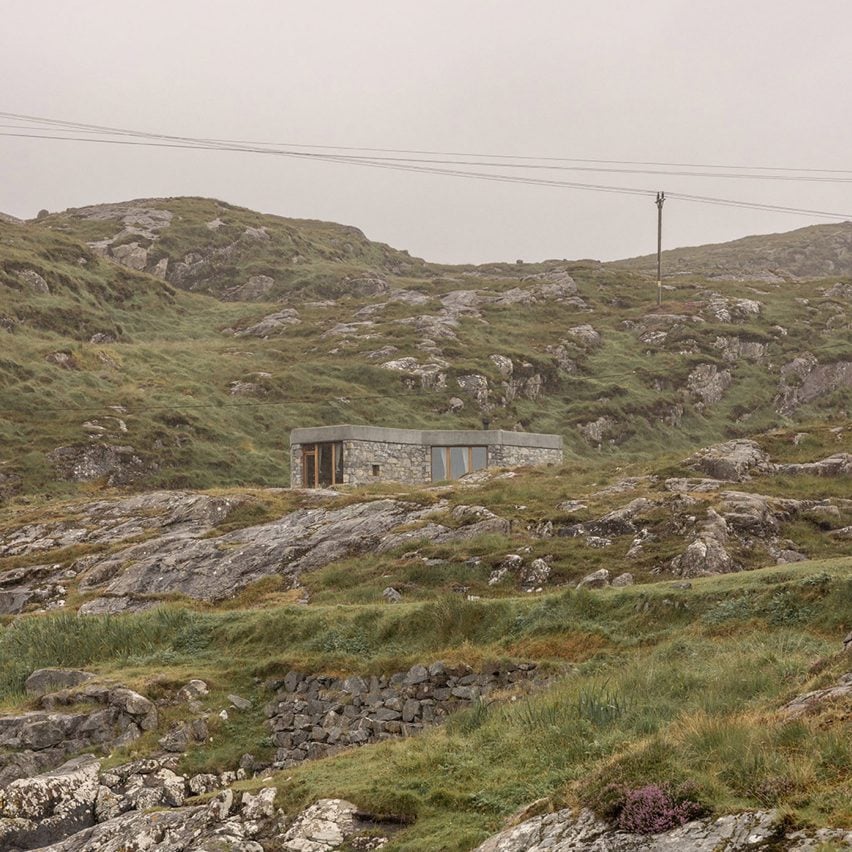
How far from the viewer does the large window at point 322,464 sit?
5419cm

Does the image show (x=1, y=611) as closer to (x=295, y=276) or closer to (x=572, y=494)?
(x=572, y=494)

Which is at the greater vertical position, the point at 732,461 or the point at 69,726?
the point at 732,461

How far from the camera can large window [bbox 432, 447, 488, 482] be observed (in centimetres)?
5594

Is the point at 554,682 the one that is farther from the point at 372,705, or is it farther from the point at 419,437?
the point at 419,437

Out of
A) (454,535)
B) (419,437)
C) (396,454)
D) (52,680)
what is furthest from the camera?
(419,437)

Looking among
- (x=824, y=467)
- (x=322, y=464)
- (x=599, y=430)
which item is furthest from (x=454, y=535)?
(x=599, y=430)

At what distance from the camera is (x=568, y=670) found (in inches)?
874

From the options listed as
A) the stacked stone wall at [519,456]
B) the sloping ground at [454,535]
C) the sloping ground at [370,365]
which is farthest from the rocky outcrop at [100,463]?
the stacked stone wall at [519,456]

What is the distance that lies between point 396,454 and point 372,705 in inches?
1261

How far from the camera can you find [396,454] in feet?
182

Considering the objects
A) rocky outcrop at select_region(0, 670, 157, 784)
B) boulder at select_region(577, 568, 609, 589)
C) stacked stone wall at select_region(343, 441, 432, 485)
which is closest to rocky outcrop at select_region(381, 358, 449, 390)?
stacked stone wall at select_region(343, 441, 432, 485)

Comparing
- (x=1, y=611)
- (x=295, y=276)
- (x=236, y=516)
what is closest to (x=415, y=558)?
(x=236, y=516)

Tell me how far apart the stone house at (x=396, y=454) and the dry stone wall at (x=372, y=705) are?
1165 inches

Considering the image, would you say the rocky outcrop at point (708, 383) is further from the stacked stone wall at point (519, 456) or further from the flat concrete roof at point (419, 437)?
the flat concrete roof at point (419, 437)
